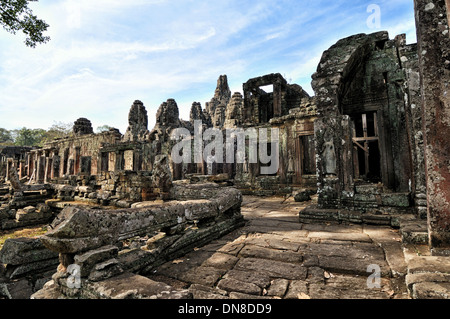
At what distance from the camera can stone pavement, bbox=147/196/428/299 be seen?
1990 mm

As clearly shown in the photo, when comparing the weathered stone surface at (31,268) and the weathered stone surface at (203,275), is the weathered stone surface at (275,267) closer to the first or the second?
the weathered stone surface at (203,275)

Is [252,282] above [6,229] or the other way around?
above

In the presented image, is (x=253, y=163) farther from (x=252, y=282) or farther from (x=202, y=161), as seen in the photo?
(x=252, y=282)

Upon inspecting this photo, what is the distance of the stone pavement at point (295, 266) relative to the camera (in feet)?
6.53

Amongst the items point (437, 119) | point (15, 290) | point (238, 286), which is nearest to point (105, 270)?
point (238, 286)

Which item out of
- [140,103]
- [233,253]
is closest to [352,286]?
[233,253]

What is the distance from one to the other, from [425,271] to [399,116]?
505 centimetres

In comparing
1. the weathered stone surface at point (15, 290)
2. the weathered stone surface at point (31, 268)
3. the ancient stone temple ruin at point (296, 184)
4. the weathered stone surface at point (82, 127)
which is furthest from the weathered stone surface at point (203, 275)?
the weathered stone surface at point (82, 127)

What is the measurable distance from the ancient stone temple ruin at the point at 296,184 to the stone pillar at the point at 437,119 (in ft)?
0.04

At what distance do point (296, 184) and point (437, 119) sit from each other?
8.00 metres

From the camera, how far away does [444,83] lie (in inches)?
97.4

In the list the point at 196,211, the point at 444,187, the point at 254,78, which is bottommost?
the point at 196,211

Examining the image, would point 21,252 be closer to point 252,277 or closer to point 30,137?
point 252,277
